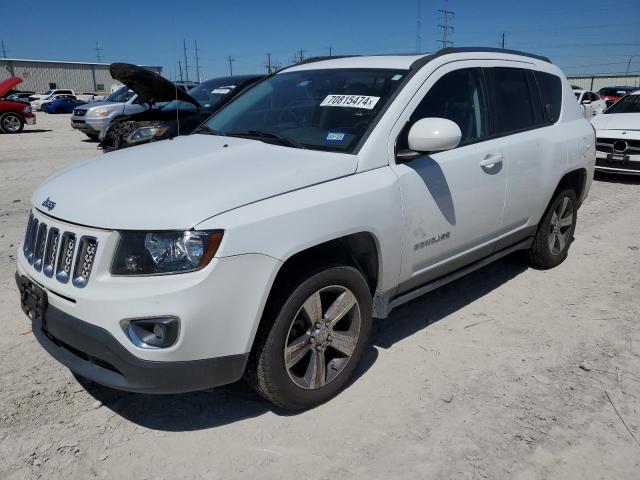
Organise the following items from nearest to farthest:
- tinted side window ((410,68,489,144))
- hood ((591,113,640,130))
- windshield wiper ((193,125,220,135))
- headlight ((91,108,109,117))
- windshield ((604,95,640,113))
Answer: tinted side window ((410,68,489,144)) < windshield wiper ((193,125,220,135)) < hood ((591,113,640,130)) < windshield ((604,95,640,113)) < headlight ((91,108,109,117))

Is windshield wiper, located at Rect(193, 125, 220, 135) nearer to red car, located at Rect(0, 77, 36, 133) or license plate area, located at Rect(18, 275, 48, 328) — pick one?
license plate area, located at Rect(18, 275, 48, 328)

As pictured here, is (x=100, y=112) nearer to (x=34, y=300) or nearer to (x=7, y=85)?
(x=7, y=85)

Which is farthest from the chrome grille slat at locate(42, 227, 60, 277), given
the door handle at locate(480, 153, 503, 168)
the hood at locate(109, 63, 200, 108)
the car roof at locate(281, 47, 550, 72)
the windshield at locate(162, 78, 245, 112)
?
the windshield at locate(162, 78, 245, 112)

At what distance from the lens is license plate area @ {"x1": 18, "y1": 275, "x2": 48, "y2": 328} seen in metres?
2.60

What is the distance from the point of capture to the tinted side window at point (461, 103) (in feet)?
11.1

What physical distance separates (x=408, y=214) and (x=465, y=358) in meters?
1.08

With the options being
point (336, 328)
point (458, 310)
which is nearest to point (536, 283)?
point (458, 310)

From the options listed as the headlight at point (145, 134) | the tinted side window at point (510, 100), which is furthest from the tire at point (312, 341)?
the headlight at point (145, 134)

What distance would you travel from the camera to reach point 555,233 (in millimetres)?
5008

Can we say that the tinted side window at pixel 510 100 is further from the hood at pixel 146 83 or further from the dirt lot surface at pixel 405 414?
the hood at pixel 146 83

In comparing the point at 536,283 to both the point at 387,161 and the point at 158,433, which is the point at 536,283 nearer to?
the point at 387,161

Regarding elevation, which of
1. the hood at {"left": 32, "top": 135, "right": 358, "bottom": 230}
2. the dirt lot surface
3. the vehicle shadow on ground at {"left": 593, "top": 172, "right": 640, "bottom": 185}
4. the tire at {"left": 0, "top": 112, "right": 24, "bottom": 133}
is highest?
the hood at {"left": 32, "top": 135, "right": 358, "bottom": 230}

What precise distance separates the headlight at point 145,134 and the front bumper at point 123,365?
6.77 m

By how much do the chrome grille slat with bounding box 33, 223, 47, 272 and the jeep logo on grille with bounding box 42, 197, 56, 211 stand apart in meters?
0.09
